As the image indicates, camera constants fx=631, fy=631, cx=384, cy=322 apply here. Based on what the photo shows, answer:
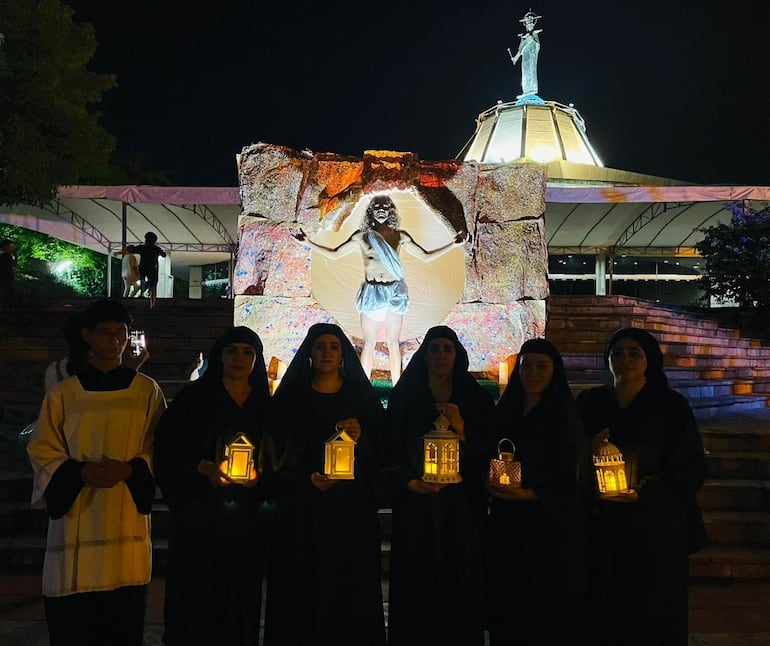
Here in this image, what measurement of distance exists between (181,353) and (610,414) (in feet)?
23.8

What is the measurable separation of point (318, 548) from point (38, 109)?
12220mm

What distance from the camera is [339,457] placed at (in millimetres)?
2686

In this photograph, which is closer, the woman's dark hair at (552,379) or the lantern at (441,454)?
the lantern at (441,454)

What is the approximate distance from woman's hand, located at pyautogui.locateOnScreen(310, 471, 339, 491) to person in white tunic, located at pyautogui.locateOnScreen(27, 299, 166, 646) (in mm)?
670

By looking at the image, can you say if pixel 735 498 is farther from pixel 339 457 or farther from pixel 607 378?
pixel 339 457

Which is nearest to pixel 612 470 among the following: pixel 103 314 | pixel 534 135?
pixel 103 314

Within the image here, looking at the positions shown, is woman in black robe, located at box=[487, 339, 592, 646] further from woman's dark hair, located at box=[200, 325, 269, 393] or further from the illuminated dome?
the illuminated dome

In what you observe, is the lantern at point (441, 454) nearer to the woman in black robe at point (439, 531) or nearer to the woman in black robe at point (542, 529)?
the woman in black robe at point (439, 531)

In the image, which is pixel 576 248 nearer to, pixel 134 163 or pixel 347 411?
pixel 134 163

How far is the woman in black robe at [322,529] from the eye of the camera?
9.09ft

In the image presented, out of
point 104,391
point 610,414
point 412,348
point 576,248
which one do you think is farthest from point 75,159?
point 576,248

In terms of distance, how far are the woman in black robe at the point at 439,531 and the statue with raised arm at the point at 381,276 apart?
135 inches

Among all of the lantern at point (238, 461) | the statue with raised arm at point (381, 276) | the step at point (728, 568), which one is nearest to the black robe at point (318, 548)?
the lantern at point (238, 461)

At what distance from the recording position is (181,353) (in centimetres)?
904
